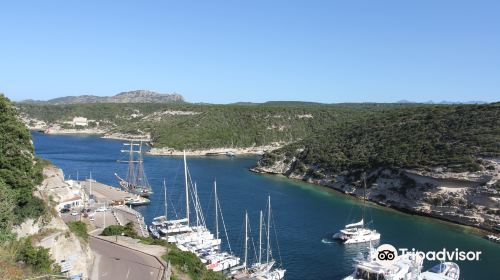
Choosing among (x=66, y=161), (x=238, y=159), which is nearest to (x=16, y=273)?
(x=66, y=161)

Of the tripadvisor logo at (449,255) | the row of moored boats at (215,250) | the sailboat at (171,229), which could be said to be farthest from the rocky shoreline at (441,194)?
the sailboat at (171,229)

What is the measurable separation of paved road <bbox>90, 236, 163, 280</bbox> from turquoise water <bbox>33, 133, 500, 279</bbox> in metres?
14.2

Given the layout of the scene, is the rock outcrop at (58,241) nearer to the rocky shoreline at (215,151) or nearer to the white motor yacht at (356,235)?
the white motor yacht at (356,235)

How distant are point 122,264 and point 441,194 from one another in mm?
46218

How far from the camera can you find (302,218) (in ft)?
193

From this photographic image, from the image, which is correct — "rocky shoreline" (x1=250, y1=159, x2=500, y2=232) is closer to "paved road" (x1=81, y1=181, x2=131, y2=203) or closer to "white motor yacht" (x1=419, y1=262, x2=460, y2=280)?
"white motor yacht" (x1=419, y1=262, x2=460, y2=280)

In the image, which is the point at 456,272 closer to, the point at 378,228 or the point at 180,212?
the point at 378,228

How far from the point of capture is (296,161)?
96.4 m

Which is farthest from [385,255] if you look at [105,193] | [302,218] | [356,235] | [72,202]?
[105,193]

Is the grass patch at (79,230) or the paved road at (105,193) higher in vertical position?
the grass patch at (79,230)

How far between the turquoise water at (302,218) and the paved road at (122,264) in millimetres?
14176

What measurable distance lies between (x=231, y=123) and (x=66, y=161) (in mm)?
65465

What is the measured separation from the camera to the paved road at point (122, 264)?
88.9ft

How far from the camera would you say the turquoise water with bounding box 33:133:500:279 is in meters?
42.9
